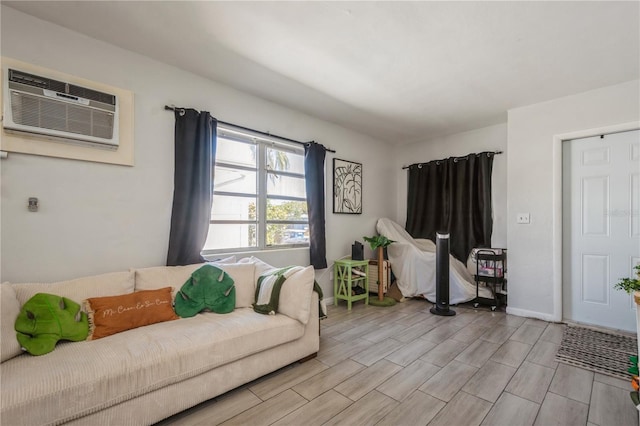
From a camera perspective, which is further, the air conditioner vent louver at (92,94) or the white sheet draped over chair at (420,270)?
the white sheet draped over chair at (420,270)

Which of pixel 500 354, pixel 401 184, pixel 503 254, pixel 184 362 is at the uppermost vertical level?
pixel 401 184

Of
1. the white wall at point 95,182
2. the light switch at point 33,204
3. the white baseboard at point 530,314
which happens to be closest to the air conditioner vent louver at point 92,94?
the white wall at point 95,182

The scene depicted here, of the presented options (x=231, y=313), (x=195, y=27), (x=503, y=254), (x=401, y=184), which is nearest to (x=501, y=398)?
(x=231, y=313)

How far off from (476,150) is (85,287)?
15.9 feet

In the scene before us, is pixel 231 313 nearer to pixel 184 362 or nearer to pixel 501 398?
pixel 184 362

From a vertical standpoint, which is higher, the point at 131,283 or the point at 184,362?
the point at 131,283

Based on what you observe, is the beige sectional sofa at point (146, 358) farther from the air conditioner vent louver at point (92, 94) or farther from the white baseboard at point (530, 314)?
the white baseboard at point (530, 314)

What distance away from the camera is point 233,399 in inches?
71.4

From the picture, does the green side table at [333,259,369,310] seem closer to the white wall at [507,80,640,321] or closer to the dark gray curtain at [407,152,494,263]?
the dark gray curtain at [407,152,494,263]

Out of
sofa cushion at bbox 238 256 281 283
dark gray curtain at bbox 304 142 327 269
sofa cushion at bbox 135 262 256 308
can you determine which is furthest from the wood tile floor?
dark gray curtain at bbox 304 142 327 269

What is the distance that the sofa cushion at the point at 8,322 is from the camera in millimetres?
1465

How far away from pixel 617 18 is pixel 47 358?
4.10 m

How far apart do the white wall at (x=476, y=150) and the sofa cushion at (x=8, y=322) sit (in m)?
4.79

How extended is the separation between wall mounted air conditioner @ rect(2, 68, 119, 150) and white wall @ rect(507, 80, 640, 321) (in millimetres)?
4260
